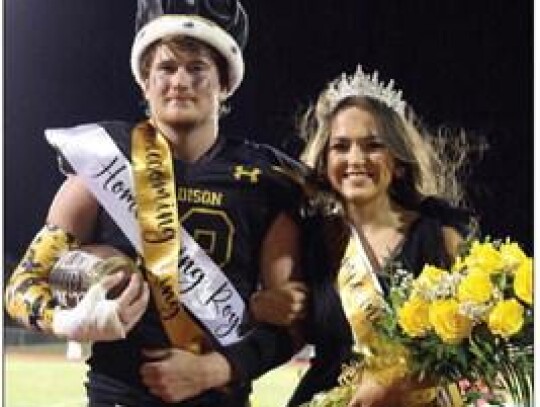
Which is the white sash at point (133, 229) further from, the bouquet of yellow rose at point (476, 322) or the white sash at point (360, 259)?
the bouquet of yellow rose at point (476, 322)

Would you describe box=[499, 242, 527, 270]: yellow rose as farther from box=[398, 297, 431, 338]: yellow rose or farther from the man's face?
the man's face

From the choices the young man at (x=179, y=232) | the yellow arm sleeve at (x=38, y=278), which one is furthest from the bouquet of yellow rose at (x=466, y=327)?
the yellow arm sleeve at (x=38, y=278)

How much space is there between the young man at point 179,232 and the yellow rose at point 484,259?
399 mm

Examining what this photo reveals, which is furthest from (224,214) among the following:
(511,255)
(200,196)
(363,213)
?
(511,255)

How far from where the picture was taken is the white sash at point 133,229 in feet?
7.82

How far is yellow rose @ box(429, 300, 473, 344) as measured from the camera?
217cm

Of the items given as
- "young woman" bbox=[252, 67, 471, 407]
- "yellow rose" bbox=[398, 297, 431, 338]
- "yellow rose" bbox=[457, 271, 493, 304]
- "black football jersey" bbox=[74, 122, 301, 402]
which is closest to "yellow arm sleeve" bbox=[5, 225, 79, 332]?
"black football jersey" bbox=[74, 122, 301, 402]

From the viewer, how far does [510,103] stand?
2.27 metres

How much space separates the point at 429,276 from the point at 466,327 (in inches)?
6.1

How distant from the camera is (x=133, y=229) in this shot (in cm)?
242

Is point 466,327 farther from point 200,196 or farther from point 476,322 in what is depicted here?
point 200,196

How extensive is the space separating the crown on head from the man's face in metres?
0.26

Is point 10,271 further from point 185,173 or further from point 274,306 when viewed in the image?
point 274,306

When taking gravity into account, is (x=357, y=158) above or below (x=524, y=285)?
above
